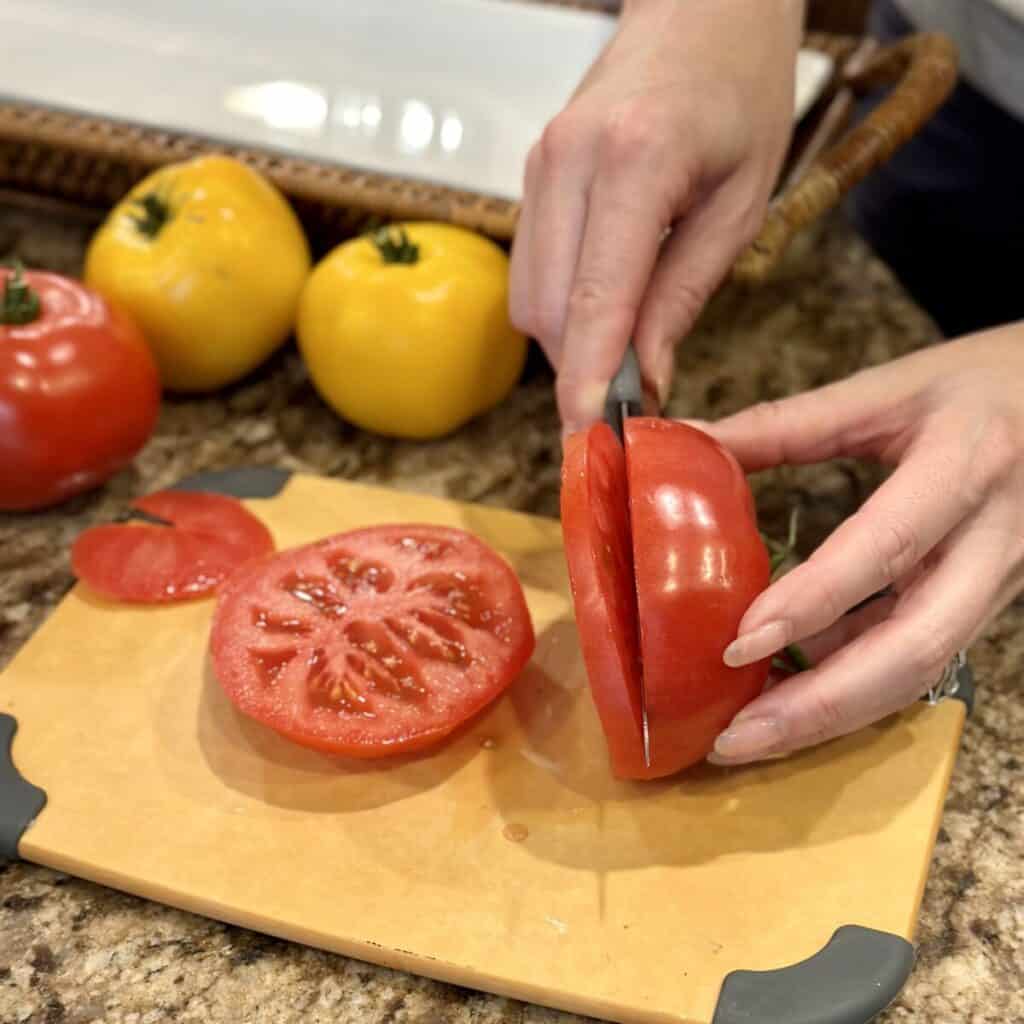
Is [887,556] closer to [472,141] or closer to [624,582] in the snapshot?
[624,582]

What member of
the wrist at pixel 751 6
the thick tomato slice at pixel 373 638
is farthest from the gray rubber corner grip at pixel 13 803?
the wrist at pixel 751 6

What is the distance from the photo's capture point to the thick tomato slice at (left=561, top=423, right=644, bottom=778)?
0.94m

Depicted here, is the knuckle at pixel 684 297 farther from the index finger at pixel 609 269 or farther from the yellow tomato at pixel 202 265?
the yellow tomato at pixel 202 265

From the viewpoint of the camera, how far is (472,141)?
1.80 metres

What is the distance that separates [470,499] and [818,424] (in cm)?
43

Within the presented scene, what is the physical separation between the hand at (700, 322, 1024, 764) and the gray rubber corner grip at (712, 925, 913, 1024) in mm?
155

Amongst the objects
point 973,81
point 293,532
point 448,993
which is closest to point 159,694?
point 293,532

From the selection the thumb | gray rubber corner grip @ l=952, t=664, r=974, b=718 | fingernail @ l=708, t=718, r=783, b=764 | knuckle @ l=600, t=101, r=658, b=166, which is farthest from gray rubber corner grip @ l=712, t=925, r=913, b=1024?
knuckle @ l=600, t=101, r=658, b=166

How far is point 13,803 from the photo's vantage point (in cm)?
104

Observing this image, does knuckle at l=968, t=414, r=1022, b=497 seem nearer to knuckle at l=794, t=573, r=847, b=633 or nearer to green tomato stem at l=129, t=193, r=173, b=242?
knuckle at l=794, t=573, r=847, b=633

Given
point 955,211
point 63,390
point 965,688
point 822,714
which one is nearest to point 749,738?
point 822,714

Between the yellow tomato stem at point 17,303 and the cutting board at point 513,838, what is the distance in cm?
33

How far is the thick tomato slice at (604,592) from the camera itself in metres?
0.94

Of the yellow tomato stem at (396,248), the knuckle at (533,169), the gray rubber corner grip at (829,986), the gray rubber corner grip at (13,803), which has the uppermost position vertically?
the knuckle at (533,169)
